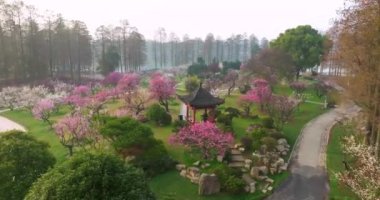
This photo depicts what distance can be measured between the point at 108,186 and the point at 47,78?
41637mm

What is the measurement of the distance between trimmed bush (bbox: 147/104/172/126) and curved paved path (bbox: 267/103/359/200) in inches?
359

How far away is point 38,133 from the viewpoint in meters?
25.7

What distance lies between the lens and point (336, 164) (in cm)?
1880

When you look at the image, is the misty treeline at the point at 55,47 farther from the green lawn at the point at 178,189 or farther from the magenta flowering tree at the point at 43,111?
the green lawn at the point at 178,189

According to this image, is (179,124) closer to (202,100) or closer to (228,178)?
(202,100)

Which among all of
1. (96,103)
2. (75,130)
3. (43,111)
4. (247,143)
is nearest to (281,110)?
(247,143)

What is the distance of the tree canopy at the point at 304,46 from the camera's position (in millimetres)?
42188

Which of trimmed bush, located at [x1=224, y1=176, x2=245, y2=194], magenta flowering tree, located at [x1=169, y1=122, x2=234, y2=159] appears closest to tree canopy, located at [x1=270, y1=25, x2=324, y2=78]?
magenta flowering tree, located at [x1=169, y1=122, x2=234, y2=159]

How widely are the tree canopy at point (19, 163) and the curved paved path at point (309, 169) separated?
9.89m

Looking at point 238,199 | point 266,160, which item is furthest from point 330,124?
point 238,199

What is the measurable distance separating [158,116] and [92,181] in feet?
52.3

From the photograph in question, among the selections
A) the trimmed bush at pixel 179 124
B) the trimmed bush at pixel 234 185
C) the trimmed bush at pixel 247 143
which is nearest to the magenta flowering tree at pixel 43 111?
the trimmed bush at pixel 179 124

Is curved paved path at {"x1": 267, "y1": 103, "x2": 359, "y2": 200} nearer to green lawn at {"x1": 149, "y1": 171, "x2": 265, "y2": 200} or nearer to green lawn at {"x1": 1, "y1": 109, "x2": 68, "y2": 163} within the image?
green lawn at {"x1": 149, "y1": 171, "x2": 265, "y2": 200}

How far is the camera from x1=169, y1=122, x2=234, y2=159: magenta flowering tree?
57.9 feet
